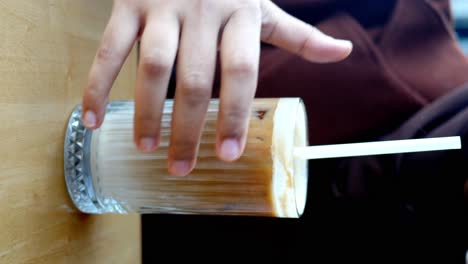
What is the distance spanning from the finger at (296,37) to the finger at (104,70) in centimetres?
12

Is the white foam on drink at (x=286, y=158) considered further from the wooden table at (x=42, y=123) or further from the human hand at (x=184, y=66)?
the wooden table at (x=42, y=123)

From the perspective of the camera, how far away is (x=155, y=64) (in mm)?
295

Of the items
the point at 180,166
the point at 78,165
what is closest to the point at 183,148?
the point at 180,166

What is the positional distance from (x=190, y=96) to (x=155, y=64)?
0.03m

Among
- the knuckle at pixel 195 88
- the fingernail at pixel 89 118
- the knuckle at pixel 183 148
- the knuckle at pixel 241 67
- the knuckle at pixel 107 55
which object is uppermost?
the knuckle at pixel 107 55

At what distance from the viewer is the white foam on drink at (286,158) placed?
343mm

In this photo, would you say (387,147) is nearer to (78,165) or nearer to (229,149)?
(229,149)

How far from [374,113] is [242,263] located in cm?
28

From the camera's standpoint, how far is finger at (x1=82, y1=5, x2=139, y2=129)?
317mm

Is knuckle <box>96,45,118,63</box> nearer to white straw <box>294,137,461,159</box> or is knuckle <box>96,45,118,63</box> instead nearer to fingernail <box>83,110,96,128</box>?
fingernail <box>83,110,96,128</box>

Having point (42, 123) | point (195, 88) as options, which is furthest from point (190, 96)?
point (42, 123)

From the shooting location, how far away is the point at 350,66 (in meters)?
0.63

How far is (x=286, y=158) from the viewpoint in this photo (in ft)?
1.13

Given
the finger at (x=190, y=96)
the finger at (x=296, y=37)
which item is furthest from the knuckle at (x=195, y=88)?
the finger at (x=296, y=37)
